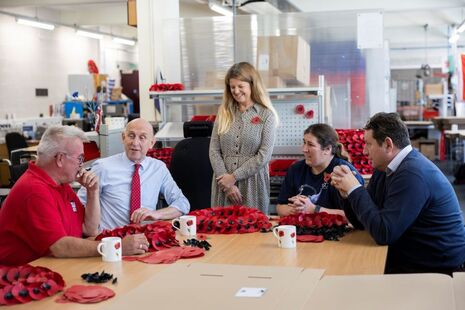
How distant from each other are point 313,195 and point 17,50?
11790 mm

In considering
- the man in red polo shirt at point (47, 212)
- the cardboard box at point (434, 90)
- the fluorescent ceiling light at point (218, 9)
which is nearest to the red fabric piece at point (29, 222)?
the man in red polo shirt at point (47, 212)

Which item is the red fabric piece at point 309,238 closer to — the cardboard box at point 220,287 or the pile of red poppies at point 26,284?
the cardboard box at point 220,287

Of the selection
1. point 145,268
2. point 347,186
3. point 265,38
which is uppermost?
point 265,38

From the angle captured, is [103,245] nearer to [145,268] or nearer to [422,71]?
[145,268]

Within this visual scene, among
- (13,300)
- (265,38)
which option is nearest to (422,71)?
(265,38)

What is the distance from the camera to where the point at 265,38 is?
6.97 meters

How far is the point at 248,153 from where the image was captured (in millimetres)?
4590

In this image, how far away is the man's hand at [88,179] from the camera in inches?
130

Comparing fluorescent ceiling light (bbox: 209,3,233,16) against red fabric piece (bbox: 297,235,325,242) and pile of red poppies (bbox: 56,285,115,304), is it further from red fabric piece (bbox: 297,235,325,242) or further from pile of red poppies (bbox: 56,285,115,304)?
pile of red poppies (bbox: 56,285,115,304)

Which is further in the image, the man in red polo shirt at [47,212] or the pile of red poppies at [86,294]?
the man in red polo shirt at [47,212]

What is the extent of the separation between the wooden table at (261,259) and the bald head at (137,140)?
3.34 ft

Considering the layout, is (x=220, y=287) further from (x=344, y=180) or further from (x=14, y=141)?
(x=14, y=141)

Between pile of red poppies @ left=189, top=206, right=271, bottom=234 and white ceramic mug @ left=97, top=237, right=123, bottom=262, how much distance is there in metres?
0.69

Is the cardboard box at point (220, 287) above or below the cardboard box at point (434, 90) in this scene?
below
